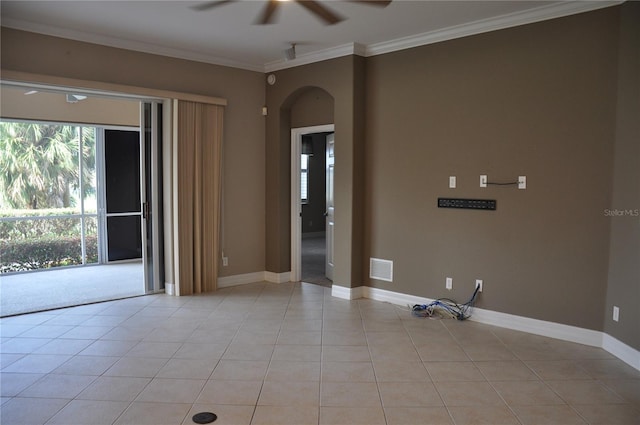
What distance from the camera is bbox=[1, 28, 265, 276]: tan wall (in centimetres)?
448

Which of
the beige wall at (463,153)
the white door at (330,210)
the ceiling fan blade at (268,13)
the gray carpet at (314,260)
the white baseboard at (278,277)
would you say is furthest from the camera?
the gray carpet at (314,260)

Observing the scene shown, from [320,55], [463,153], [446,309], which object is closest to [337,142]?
[320,55]

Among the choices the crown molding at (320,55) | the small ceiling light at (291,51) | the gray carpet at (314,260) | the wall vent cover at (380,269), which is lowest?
the gray carpet at (314,260)

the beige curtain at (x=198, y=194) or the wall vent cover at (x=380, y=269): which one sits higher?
the beige curtain at (x=198, y=194)

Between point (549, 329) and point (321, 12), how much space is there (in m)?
3.46

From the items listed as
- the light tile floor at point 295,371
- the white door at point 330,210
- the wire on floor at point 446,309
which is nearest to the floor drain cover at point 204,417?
the light tile floor at point 295,371

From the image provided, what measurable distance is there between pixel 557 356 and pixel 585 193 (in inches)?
53.0

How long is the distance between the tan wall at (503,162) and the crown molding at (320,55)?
247 mm

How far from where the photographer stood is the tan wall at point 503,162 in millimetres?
3758

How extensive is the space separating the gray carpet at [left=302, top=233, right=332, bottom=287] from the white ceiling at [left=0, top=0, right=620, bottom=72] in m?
2.92

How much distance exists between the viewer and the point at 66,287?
5875mm

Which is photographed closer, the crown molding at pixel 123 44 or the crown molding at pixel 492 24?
the crown molding at pixel 492 24

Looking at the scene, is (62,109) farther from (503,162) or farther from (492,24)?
(503,162)

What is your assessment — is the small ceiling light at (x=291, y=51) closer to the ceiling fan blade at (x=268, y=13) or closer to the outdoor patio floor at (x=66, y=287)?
the ceiling fan blade at (x=268, y=13)
